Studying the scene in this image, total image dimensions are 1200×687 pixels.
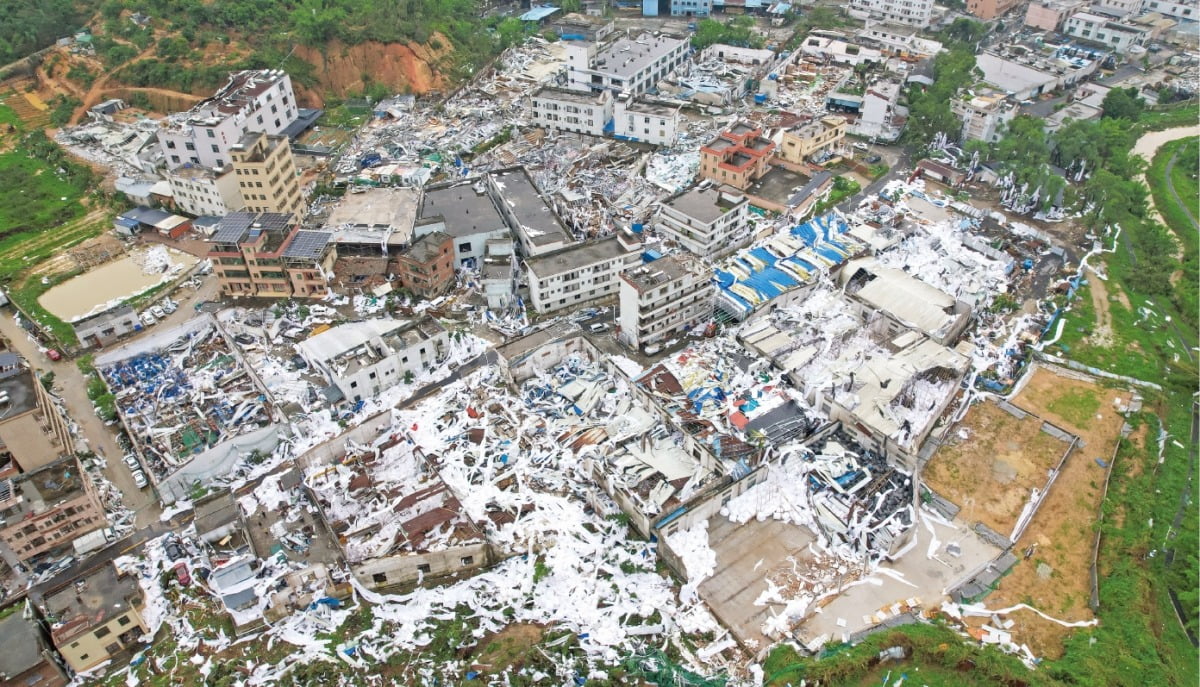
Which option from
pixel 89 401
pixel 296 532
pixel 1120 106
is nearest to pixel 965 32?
pixel 1120 106

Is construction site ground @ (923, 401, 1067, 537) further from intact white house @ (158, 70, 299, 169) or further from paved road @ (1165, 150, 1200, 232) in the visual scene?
intact white house @ (158, 70, 299, 169)

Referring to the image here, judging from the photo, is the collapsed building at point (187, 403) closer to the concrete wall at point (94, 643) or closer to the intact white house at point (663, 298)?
the concrete wall at point (94, 643)

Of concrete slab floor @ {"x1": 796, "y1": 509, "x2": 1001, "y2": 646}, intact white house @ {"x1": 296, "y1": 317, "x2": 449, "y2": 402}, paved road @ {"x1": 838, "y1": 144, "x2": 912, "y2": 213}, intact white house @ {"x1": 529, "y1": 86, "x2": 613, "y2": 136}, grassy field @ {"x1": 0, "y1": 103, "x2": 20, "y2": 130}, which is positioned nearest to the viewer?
concrete slab floor @ {"x1": 796, "y1": 509, "x2": 1001, "y2": 646}

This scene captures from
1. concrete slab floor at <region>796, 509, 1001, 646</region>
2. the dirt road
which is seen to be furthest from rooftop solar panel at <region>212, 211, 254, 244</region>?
concrete slab floor at <region>796, 509, 1001, 646</region>

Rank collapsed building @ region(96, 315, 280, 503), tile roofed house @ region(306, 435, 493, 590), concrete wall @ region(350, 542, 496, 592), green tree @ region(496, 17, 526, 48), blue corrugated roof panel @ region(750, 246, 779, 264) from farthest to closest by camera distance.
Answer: green tree @ region(496, 17, 526, 48) < blue corrugated roof panel @ region(750, 246, 779, 264) < collapsed building @ region(96, 315, 280, 503) < tile roofed house @ region(306, 435, 493, 590) < concrete wall @ region(350, 542, 496, 592)

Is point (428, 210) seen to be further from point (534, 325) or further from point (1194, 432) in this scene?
point (1194, 432)

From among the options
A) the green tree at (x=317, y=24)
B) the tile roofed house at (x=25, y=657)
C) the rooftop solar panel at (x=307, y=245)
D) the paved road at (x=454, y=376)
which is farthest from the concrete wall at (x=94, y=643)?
the green tree at (x=317, y=24)
